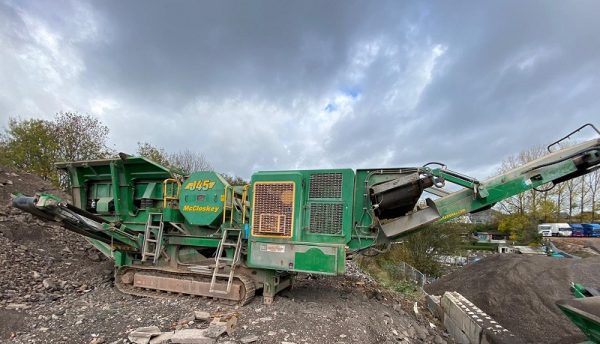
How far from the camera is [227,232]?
607cm

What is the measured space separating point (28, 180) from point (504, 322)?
13.8m

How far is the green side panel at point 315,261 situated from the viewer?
5184 mm

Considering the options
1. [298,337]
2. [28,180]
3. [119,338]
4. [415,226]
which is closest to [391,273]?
[415,226]

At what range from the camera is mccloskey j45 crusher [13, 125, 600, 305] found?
521cm

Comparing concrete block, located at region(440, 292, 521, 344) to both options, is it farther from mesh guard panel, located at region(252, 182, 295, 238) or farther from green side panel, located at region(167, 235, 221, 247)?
green side panel, located at region(167, 235, 221, 247)

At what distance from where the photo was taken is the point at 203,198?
6168 mm

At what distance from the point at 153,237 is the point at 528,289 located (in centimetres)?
856

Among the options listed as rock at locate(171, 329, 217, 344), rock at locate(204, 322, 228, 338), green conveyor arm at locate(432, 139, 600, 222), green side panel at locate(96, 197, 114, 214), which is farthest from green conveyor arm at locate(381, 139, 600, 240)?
green side panel at locate(96, 197, 114, 214)

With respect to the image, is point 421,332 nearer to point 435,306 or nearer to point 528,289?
point 435,306

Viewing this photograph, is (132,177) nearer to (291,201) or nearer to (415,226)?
(291,201)

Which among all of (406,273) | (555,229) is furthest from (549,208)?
(406,273)

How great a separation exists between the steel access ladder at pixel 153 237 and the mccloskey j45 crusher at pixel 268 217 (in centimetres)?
2

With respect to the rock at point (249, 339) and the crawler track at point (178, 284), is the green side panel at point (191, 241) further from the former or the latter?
the rock at point (249, 339)

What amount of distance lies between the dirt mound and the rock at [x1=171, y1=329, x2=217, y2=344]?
234 inches
